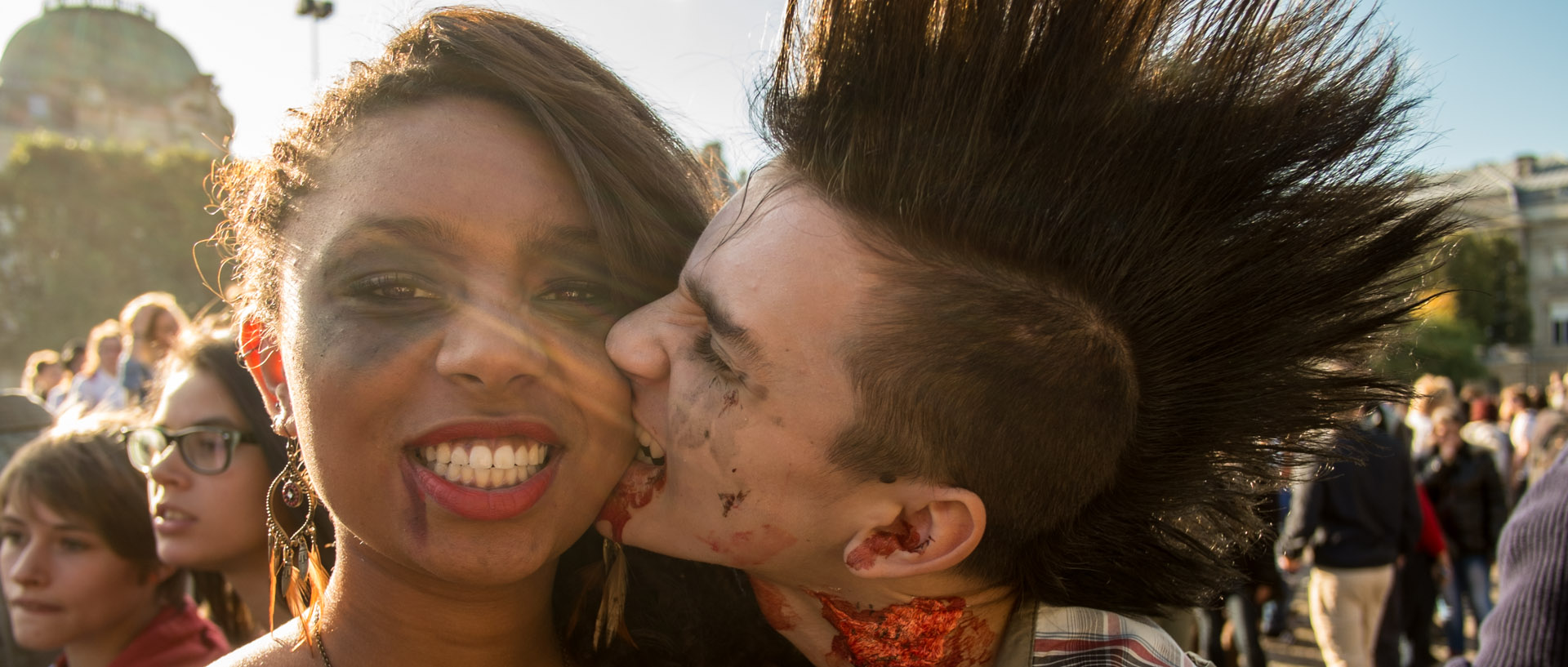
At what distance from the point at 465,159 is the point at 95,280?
3949 cm

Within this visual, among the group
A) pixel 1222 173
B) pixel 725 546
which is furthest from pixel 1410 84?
pixel 725 546

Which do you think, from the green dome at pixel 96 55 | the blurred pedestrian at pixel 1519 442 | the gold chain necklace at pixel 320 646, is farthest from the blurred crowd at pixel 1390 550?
the green dome at pixel 96 55

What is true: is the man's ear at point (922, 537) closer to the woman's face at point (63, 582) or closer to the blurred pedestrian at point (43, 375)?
the woman's face at point (63, 582)

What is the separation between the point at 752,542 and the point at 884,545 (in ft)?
0.79

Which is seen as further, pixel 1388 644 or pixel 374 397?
pixel 1388 644

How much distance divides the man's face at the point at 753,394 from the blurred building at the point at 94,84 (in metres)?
52.3

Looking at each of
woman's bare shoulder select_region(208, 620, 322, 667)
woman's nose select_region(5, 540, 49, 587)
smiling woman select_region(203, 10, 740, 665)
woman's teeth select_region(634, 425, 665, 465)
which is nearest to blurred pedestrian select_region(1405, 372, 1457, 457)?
woman's teeth select_region(634, 425, 665, 465)

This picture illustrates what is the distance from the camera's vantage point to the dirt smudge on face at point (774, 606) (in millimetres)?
1871

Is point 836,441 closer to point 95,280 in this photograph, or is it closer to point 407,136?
point 407,136

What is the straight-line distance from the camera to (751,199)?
68.4 inches

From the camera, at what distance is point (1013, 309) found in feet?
5.06

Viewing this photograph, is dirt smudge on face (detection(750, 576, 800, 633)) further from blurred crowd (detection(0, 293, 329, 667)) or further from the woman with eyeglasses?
the woman with eyeglasses

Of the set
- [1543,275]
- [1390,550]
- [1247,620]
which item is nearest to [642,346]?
[1247,620]

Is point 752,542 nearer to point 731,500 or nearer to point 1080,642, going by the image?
point 731,500
